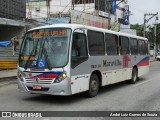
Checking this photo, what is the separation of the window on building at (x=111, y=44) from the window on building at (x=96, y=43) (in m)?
0.46

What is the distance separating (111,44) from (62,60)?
3.85 m

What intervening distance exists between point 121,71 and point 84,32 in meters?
3.91

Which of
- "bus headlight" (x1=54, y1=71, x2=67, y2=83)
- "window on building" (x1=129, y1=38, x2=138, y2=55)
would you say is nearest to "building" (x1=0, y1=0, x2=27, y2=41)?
"window on building" (x1=129, y1=38, x2=138, y2=55)

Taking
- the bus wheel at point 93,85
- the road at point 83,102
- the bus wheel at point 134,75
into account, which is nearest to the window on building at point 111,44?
the bus wheel at point 93,85

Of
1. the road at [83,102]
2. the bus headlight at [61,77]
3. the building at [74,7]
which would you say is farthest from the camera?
the building at [74,7]

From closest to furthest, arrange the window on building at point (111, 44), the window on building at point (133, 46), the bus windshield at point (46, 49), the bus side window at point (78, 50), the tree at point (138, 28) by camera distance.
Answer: the bus windshield at point (46, 49) → the bus side window at point (78, 50) → the window on building at point (111, 44) → the window on building at point (133, 46) → the tree at point (138, 28)

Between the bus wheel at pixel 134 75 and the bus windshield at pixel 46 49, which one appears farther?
the bus wheel at pixel 134 75

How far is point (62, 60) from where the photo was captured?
965 centimetres

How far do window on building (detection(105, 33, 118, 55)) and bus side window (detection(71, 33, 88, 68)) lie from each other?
2023 mm

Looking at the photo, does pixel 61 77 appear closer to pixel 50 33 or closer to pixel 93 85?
pixel 50 33

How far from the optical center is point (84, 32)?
10.8 metres

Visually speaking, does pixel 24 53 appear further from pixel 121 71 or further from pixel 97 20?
pixel 97 20

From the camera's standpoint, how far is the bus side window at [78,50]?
9930mm

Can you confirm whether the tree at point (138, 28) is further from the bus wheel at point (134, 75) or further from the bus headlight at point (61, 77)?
the bus headlight at point (61, 77)
